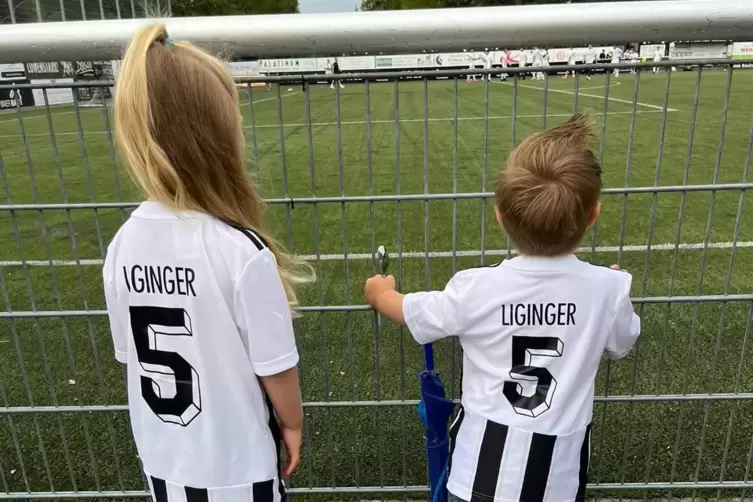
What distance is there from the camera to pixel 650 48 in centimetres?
190

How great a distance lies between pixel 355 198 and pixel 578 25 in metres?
0.81

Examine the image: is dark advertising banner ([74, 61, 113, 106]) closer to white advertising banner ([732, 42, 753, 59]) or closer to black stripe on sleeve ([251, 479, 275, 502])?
black stripe on sleeve ([251, 479, 275, 502])

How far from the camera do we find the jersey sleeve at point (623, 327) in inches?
60.5

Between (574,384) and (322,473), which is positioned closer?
(574,384)

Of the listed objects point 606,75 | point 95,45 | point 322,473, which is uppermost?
point 95,45

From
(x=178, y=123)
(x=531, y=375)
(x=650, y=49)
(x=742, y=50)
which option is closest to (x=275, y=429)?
(x=531, y=375)

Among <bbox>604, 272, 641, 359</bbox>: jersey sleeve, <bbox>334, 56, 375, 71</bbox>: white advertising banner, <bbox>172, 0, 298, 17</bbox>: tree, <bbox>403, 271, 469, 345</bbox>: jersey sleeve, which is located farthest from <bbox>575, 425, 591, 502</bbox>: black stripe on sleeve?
<bbox>172, 0, 298, 17</bbox>: tree

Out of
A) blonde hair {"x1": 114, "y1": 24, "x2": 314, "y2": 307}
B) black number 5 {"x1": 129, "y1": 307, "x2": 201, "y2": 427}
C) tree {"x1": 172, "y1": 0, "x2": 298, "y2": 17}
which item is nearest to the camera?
blonde hair {"x1": 114, "y1": 24, "x2": 314, "y2": 307}

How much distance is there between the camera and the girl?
134 cm

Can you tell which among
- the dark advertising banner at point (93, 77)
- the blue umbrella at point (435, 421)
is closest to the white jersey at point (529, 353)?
the blue umbrella at point (435, 421)

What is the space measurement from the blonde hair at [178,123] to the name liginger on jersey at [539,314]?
2.10 feet

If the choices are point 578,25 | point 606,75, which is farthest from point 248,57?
point 606,75

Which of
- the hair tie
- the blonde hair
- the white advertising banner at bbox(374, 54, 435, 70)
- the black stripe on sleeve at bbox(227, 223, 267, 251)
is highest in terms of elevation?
the hair tie

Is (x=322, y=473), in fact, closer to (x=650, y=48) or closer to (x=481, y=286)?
(x=481, y=286)
